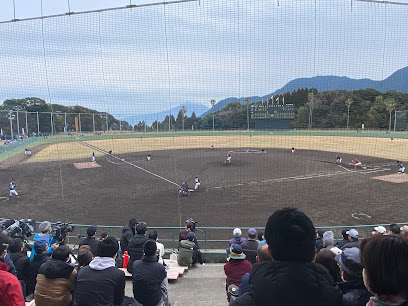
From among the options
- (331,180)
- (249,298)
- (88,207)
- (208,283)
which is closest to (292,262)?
(249,298)

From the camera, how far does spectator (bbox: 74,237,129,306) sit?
2855mm

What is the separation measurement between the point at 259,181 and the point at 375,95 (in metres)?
8.87

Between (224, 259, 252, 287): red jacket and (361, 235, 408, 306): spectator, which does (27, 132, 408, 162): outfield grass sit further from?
(361, 235, 408, 306): spectator

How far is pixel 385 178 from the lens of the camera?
777 inches

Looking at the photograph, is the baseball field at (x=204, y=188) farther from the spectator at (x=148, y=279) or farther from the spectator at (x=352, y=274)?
the spectator at (x=352, y=274)

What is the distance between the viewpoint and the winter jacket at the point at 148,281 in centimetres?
349

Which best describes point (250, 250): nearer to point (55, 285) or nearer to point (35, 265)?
point (55, 285)

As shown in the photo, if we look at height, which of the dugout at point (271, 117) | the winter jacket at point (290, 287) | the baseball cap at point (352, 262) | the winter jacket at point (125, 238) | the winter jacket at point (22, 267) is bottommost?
the winter jacket at point (125, 238)

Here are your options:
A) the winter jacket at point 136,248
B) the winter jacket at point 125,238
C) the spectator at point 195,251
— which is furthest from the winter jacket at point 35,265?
the spectator at point 195,251

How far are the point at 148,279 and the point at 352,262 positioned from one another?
2.35 meters

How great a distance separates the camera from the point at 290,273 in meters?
1.52

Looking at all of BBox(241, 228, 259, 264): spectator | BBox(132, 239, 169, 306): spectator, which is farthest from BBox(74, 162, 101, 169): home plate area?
BBox(132, 239, 169, 306): spectator

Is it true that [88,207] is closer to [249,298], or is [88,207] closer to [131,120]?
[131,120]

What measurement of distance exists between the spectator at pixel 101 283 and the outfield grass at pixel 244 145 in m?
23.3
